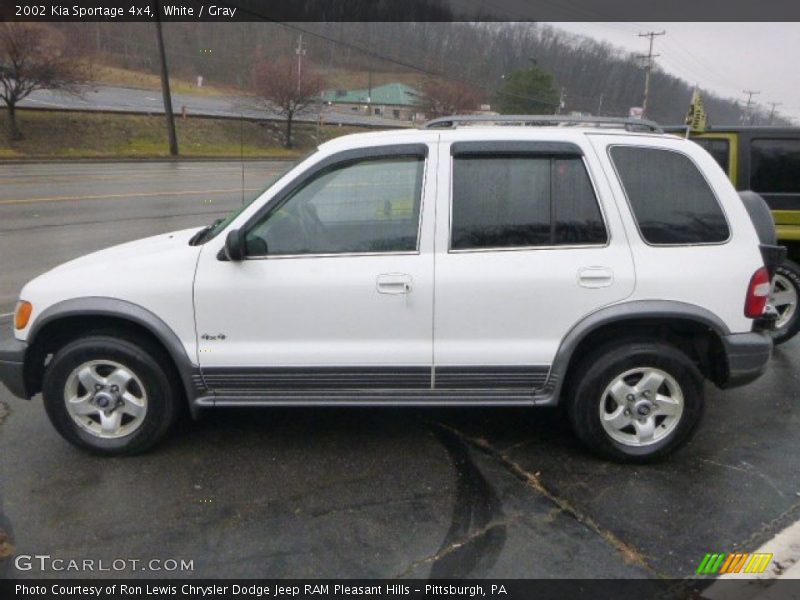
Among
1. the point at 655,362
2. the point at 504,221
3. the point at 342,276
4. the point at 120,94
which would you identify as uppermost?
the point at 120,94

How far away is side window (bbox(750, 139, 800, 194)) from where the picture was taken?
20.7 ft

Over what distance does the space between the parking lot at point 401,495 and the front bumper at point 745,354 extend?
0.57m

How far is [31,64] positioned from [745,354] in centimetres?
3253

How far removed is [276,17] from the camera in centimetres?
1622

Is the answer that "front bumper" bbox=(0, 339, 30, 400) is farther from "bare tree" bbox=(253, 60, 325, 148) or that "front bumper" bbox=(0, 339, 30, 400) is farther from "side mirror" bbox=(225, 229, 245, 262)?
"bare tree" bbox=(253, 60, 325, 148)

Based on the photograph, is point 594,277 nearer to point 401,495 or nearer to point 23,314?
point 401,495

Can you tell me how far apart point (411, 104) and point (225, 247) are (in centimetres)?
2521

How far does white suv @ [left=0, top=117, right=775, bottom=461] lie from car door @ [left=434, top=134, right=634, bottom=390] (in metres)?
0.01

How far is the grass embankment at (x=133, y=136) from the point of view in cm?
2991

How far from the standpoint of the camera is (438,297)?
3.79 metres

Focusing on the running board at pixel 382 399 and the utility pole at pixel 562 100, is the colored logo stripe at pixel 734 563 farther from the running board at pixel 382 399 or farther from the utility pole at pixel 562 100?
the utility pole at pixel 562 100

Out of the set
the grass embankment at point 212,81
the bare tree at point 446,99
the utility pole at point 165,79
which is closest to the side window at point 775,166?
the utility pole at point 165,79

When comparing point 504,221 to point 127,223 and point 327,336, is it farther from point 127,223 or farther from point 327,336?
point 127,223

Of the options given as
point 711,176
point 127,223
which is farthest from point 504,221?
point 127,223
